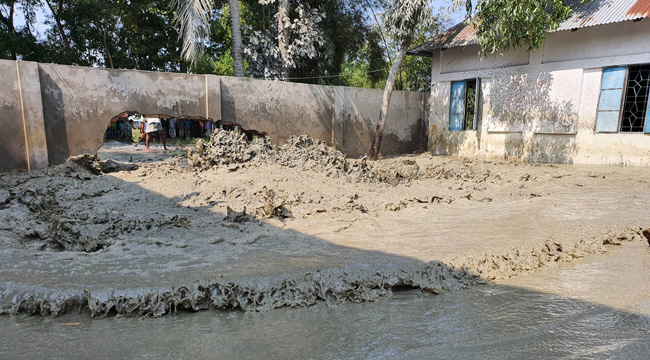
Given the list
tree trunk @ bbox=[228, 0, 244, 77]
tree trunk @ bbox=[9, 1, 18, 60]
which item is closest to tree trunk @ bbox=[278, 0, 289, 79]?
tree trunk @ bbox=[228, 0, 244, 77]

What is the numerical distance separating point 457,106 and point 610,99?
3.77 meters

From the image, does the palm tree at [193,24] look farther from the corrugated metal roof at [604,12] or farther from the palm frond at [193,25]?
the corrugated metal roof at [604,12]

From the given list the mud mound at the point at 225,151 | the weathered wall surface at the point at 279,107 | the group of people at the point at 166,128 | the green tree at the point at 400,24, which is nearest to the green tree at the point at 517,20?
the green tree at the point at 400,24

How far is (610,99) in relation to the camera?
838cm

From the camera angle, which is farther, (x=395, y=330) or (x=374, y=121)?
(x=374, y=121)

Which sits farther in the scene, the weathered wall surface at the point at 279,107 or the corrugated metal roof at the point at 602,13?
the weathered wall surface at the point at 279,107

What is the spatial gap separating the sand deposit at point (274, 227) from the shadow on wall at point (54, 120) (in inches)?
25.6

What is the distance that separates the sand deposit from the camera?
8.90 ft

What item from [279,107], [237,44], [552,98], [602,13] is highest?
[602,13]

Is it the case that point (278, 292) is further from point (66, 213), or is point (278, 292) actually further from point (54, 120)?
point (54, 120)

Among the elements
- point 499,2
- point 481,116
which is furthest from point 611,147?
point 499,2

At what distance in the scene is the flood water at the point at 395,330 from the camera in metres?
2.01

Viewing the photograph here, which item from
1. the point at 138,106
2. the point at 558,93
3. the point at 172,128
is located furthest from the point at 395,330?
the point at 172,128

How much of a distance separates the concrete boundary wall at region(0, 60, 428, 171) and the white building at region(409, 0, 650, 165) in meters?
2.64
